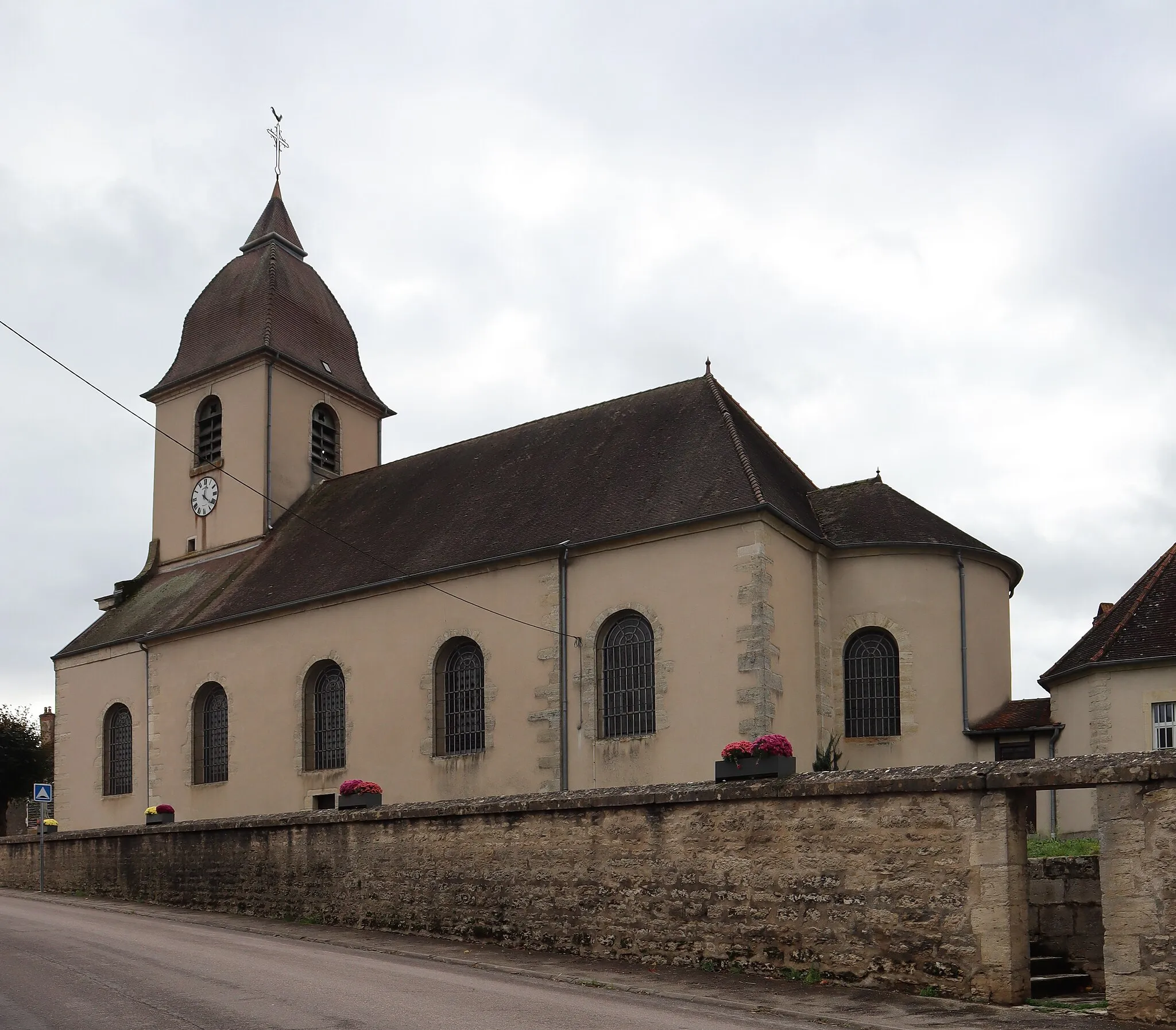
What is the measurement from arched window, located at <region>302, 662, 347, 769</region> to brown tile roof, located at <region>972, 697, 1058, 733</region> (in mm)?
11334

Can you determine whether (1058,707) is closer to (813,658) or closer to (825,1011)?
(813,658)

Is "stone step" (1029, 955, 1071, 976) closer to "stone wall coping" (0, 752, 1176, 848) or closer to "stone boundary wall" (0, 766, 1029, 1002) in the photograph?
"stone boundary wall" (0, 766, 1029, 1002)

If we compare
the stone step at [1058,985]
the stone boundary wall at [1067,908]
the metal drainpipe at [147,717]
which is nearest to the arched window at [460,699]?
the metal drainpipe at [147,717]

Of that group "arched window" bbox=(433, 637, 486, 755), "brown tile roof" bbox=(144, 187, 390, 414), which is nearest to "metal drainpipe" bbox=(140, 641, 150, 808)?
"brown tile roof" bbox=(144, 187, 390, 414)

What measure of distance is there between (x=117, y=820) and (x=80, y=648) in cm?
412

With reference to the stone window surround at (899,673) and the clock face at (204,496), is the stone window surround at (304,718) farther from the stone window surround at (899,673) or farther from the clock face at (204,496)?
the stone window surround at (899,673)

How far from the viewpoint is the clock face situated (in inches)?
1223

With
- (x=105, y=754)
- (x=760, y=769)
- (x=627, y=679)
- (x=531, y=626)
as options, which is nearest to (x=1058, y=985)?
(x=760, y=769)

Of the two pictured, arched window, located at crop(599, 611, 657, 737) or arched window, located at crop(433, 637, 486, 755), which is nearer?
arched window, located at crop(599, 611, 657, 737)

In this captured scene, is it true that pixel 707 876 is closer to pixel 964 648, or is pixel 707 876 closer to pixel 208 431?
pixel 964 648

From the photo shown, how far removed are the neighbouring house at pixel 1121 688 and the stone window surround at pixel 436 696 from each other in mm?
9129

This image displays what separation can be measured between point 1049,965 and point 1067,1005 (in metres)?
1.33

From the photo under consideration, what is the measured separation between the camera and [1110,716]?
2017cm

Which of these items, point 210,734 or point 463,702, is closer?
point 463,702
